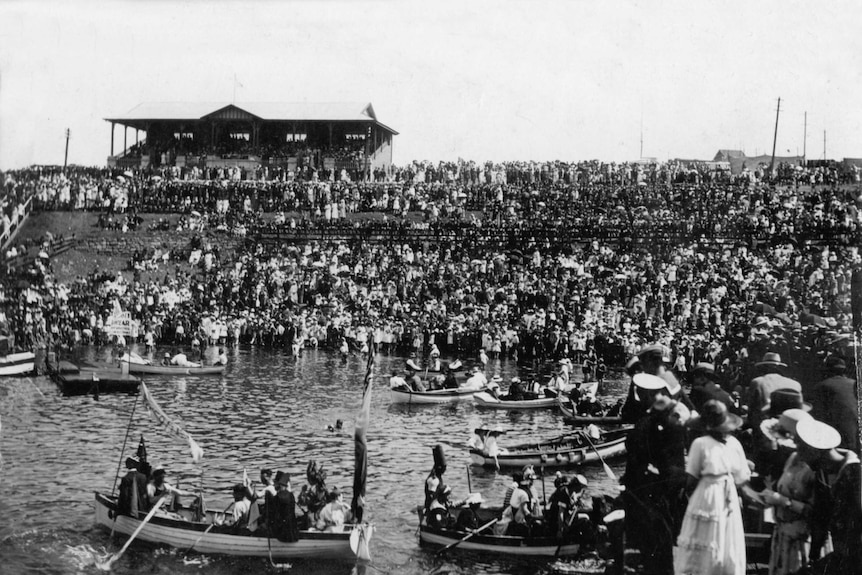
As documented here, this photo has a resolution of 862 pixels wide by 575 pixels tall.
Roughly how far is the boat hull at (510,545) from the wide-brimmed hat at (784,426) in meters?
5.87

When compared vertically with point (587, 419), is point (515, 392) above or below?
above

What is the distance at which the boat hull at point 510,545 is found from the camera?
15.1m

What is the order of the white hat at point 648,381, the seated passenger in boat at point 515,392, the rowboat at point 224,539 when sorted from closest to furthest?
the white hat at point 648,381
the rowboat at point 224,539
the seated passenger in boat at point 515,392

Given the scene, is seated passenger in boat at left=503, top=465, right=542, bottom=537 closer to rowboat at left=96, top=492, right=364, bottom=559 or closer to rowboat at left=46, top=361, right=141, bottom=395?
rowboat at left=96, top=492, right=364, bottom=559

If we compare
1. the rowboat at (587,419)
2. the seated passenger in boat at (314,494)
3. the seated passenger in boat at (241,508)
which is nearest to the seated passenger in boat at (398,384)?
the rowboat at (587,419)

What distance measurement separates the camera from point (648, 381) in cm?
1005

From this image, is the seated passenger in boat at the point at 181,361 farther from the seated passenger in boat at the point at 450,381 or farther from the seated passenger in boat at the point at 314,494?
the seated passenger in boat at the point at 314,494

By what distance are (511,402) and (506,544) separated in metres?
13.2

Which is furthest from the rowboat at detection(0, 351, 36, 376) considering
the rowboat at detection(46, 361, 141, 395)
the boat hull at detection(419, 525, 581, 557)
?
the boat hull at detection(419, 525, 581, 557)

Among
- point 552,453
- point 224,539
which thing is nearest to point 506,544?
point 224,539

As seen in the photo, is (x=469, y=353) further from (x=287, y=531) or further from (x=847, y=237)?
(x=287, y=531)

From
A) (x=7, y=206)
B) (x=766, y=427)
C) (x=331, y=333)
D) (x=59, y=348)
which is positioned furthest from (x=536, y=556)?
(x=7, y=206)

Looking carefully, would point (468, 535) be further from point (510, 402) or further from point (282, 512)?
point (510, 402)

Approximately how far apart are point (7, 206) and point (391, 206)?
63.0 feet
